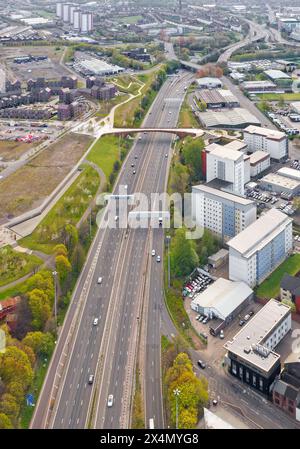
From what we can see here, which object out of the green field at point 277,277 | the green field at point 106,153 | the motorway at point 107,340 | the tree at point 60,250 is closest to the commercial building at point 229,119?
the green field at point 106,153

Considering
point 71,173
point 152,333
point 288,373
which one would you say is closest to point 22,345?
point 152,333

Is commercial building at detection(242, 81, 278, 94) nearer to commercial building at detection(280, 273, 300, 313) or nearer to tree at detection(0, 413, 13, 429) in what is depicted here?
commercial building at detection(280, 273, 300, 313)

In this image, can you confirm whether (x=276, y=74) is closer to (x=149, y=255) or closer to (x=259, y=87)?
(x=259, y=87)

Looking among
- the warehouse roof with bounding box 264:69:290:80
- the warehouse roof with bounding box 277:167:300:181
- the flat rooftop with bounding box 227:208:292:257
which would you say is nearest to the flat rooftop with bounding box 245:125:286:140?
the warehouse roof with bounding box 277:167:300:181

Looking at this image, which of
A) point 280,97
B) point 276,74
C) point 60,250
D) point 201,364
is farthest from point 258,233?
point 276,74

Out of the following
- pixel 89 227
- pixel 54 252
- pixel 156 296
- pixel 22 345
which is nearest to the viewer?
pixel 22 345

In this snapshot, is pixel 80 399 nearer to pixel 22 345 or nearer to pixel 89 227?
pixel 22 345

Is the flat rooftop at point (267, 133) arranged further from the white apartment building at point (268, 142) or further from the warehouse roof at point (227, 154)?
the warehouse roof at point (227, 154)
